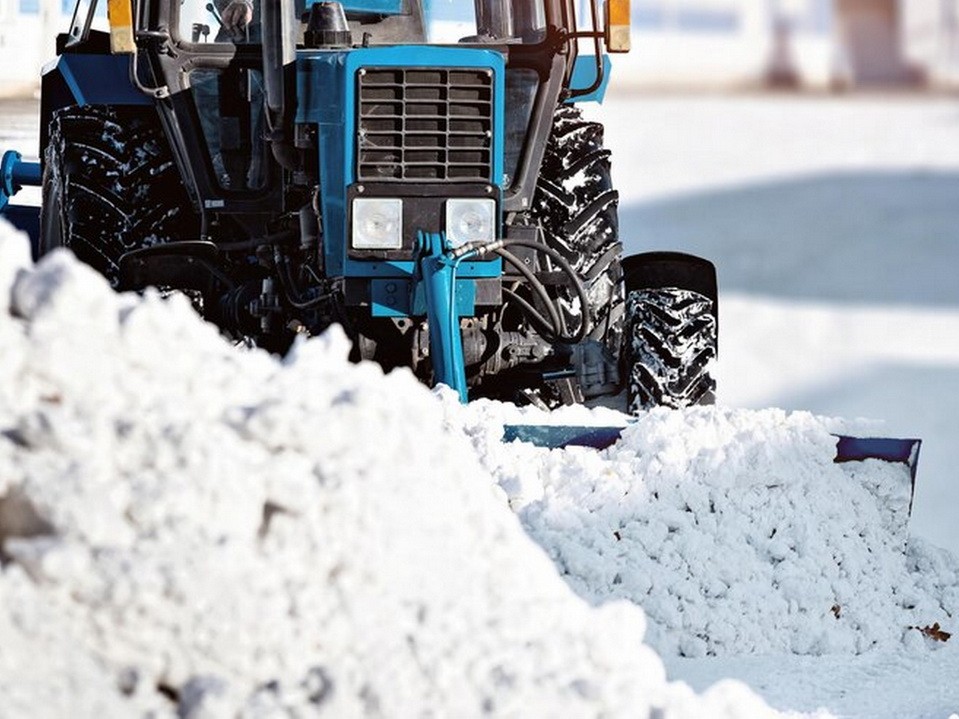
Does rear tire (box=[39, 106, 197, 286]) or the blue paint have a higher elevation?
rear tire (box=[39, 106, 197, 286])

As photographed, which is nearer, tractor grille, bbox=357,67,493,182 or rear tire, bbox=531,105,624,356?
tractor grille, bbox=357,67,493,182

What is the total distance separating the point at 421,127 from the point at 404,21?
56 cm

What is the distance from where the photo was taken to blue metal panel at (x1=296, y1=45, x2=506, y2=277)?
18.9 feet

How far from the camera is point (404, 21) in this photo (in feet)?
20.5

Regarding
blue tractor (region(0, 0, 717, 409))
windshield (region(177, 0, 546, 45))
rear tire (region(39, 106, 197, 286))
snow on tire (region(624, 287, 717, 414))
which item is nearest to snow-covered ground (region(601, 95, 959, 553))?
snow on tire (region(624, 287, 717, 414))

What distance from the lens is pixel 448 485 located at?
3463 millimetres

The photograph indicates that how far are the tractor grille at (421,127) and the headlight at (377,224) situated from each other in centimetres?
8

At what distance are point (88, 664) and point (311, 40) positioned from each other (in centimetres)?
338

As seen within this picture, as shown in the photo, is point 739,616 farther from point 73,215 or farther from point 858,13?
point 73,215

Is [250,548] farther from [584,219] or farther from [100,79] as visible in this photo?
[100,79]

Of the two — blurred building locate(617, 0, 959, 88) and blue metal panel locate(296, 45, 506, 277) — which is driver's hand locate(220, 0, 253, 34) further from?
blurred building locate(617, 0, 959, 88)

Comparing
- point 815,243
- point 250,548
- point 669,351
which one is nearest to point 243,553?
point 250,548

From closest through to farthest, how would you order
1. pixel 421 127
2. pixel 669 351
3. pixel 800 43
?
pixel 800 43
pixel 421 127
pixel 669 351

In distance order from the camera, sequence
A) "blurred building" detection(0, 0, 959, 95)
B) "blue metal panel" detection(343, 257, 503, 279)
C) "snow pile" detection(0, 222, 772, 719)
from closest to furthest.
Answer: "snow pile" detection(0, 222, 772, 719) → "blurred building" detection(0, 0, 959, 95) → "blue metal panel" detection(343, 257, 503, 279)
